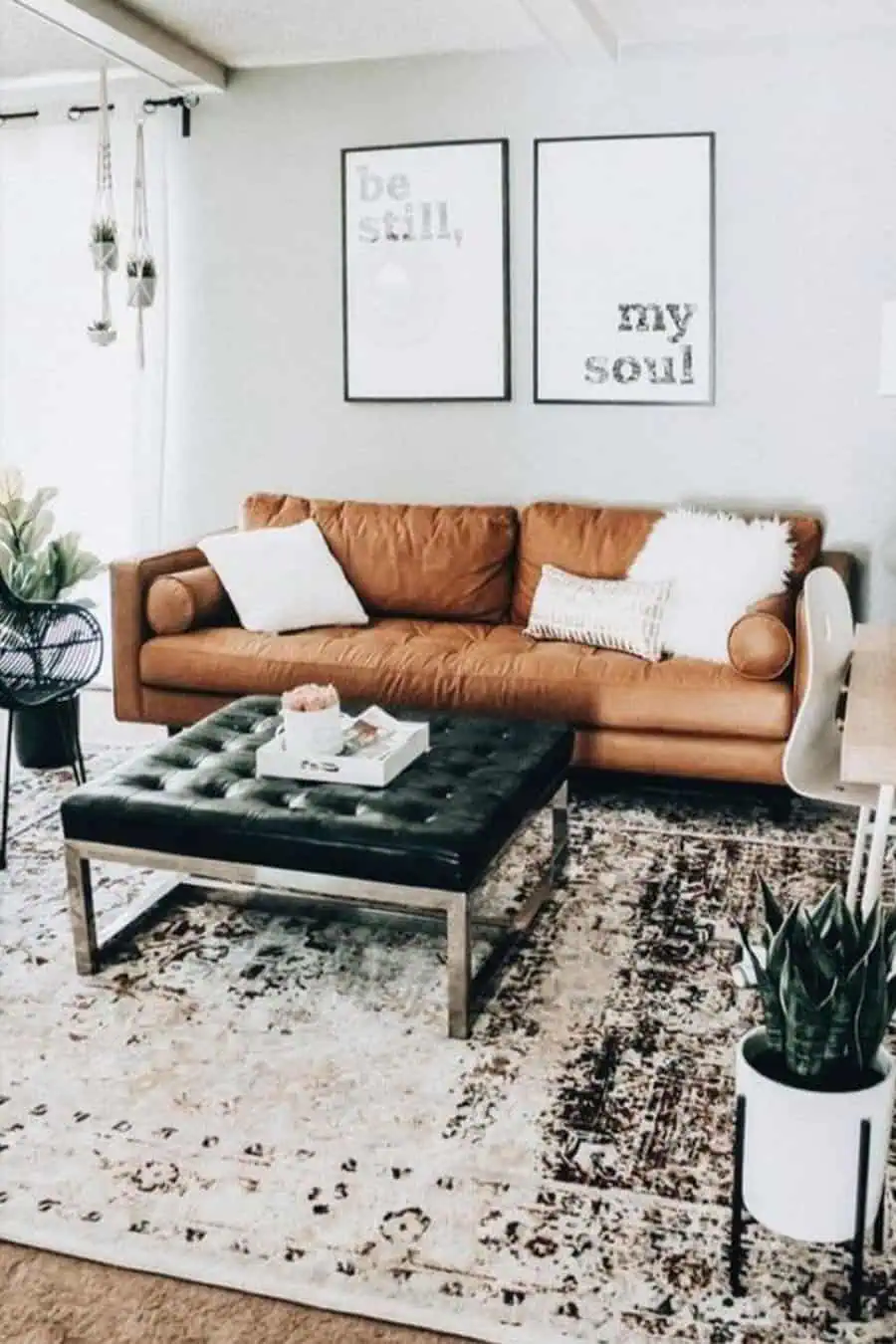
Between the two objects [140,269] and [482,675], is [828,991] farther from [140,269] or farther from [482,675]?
[140,269]

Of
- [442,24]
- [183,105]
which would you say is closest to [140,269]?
[183,105]

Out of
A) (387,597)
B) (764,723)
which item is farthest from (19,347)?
(764,723)

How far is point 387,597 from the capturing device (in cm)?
484

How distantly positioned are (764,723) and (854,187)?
6.07 ft

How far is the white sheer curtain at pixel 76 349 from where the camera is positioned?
531 cm

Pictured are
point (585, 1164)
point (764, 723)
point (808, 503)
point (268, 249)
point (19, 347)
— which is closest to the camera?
point (585, 1164)

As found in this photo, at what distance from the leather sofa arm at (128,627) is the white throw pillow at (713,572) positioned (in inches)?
63.5

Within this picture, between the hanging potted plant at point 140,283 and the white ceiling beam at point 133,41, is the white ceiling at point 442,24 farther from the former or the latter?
the hanging potted plant at point 140,283

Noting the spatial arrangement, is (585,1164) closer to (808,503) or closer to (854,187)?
(808,503)

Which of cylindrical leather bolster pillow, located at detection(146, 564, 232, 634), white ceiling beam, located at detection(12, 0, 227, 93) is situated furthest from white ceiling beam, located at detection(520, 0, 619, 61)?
cylindrical leather bolster pillow, located at detection(146, 564, 232, 634)

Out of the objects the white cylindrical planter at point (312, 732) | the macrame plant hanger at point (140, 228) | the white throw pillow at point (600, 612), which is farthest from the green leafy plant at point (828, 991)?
the macrame plant hanger at point (140, 228)

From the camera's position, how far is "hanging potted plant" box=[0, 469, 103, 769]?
433 cm

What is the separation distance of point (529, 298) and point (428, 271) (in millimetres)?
376

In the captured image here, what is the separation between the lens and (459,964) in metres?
2.75
